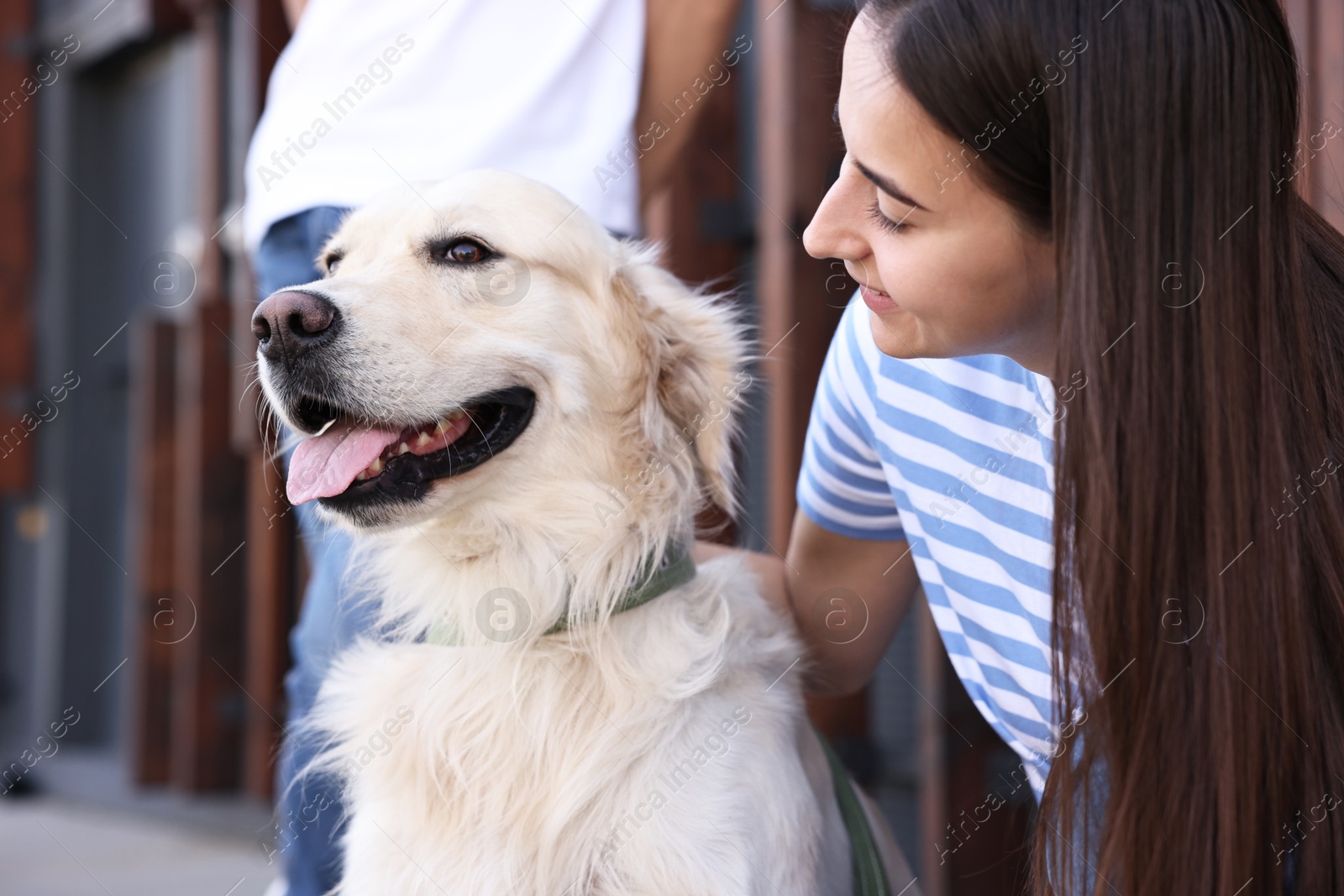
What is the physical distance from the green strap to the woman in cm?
37

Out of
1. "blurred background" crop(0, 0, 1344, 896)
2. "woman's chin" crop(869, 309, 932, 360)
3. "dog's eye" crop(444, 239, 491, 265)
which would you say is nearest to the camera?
"woman's chin" crop(869, 309, 932, 360)

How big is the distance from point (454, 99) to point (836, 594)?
1.00m

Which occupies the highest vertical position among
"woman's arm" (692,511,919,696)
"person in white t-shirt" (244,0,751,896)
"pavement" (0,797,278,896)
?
"person in white t-shirt" (244,0,751,896)

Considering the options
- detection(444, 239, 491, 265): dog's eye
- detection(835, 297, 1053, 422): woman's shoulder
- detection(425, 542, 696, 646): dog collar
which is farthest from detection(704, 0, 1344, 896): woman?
detection(444, 239, 491, 265): dog's eye

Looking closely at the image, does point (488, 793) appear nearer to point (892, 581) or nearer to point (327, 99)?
point (892, 581)

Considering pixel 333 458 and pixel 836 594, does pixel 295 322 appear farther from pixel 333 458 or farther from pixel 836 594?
pixel 836 594

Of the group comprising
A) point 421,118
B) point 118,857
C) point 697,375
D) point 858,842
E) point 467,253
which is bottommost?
point 118,857

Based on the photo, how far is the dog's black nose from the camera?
1570 mm

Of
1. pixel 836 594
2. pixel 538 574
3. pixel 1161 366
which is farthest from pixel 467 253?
pixel 1161 366

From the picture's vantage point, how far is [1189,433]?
120cm

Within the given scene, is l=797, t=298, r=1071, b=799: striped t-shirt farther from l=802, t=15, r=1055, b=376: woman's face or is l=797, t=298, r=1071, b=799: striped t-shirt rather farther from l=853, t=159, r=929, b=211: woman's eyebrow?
l=853, t=159, r=929, b=211: woman's eyebrow

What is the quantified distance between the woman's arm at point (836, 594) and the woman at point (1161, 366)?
1.91 ft

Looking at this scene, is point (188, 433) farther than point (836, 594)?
Yes

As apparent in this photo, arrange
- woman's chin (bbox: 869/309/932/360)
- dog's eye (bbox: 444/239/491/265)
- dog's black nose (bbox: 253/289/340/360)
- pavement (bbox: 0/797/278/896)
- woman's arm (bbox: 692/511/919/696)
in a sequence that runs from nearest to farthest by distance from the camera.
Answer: woman's chin (bbox: 869/309/932/360) < dog's black nose (bbox: 253/289/340/360) < dog's eye (bbox: 444/239/491/265) < woman's arm (bbox: 692/511/919/696) < pavement (bbox: 0/797/278/896)
